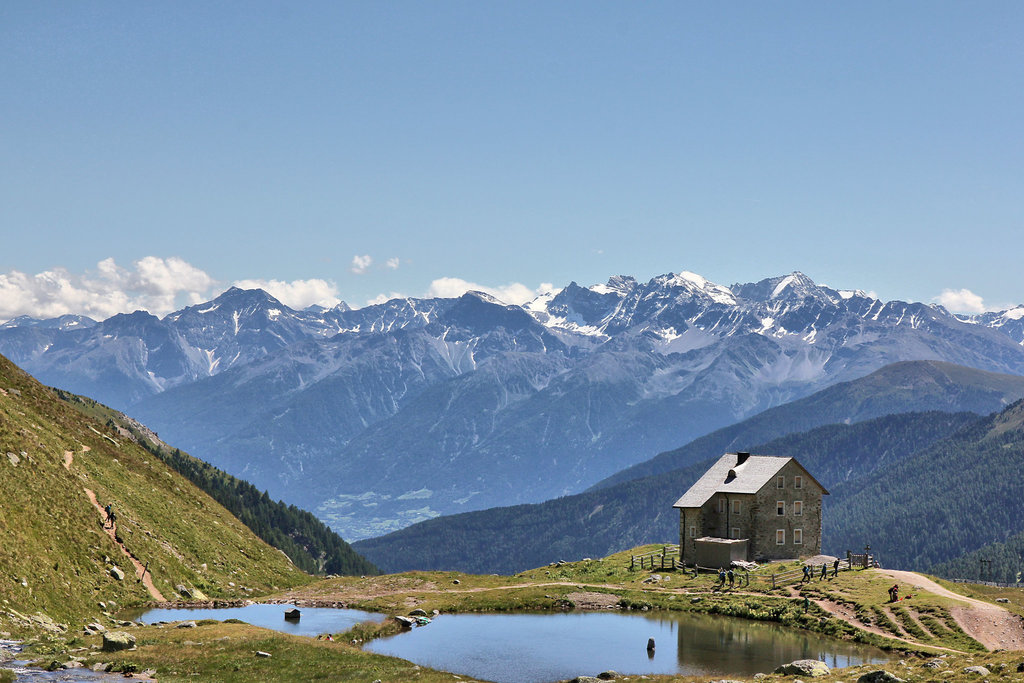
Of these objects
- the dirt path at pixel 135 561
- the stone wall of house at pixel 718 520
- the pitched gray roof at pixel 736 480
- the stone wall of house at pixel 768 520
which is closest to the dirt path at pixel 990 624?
the stone wall of house at pixel 768 520

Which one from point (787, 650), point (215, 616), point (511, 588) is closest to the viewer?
point (787, 650)

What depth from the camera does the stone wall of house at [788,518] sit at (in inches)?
4301

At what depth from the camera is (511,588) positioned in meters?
94.7

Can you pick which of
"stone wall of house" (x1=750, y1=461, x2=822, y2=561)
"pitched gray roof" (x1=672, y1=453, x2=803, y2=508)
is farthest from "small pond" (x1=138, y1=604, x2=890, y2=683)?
"pitched gray roof" (x1=672, y1=453, x2=803, y2=508)

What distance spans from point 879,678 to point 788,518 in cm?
6448

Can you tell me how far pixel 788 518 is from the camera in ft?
363

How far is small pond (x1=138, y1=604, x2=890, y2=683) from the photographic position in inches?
2442

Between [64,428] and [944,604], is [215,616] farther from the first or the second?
[944,604]

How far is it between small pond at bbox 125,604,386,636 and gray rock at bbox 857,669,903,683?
123 ft

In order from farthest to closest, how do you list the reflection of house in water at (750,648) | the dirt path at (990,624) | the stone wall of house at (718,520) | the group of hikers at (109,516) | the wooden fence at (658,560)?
1. the stone wall of house at (718,520)
2. the wooden fence at (658,560)
3. the group of hikers at (109,516)
4. the dirt path at (990,624)
5. the reflection of house in water at (750,648)

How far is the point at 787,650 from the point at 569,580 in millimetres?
37657

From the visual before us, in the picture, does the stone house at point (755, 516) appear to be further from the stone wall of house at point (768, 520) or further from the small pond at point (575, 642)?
the small pond at point (575, 642)

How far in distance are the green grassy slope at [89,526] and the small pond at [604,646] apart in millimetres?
20181

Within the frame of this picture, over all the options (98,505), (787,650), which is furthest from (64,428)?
(787,650)
